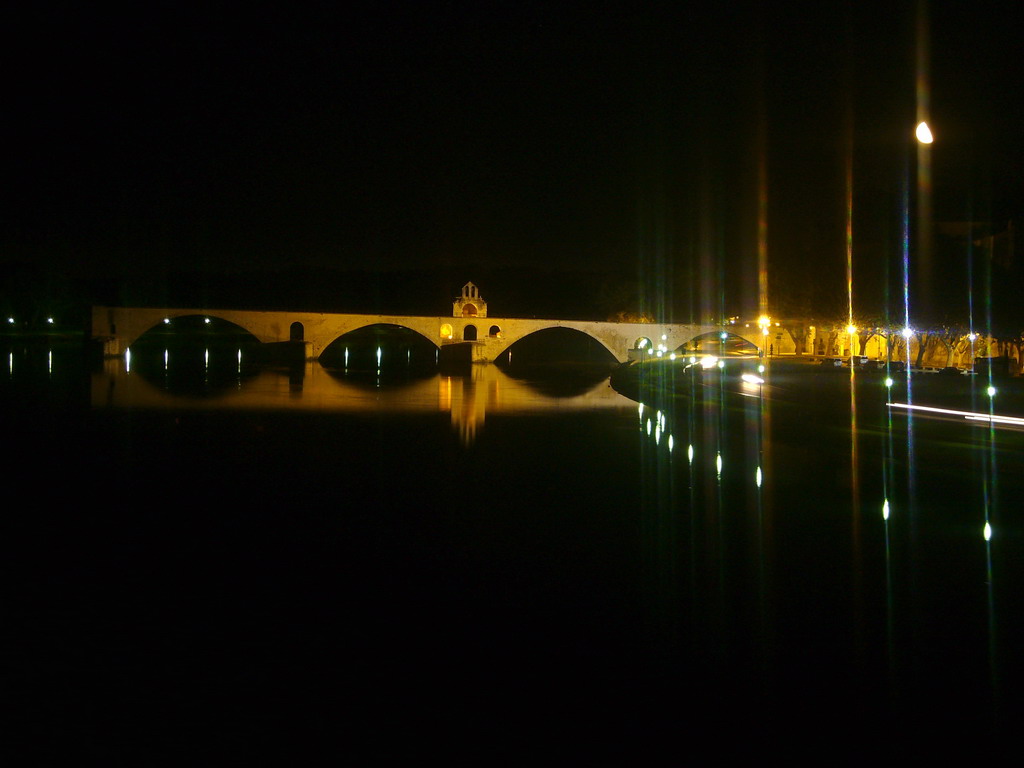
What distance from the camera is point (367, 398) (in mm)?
34062

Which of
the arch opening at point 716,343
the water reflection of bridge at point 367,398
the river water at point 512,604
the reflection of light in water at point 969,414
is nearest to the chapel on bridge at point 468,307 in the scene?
the arch opening at point 716,343

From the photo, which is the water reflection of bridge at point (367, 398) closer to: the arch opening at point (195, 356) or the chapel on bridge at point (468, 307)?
the arch opening at point (195, 356)


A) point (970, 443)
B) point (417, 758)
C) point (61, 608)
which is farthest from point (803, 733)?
point (970, 443)

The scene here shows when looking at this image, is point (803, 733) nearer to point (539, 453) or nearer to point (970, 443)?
point (539, 453)

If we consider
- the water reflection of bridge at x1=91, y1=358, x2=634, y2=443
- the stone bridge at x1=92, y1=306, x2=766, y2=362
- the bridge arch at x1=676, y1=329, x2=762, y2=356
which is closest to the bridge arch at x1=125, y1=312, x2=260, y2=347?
the stone bridge at x1=92, y1=306, x2=766, y2=362

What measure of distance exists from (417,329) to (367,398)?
2140 inches

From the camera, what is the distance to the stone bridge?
75.4 metres

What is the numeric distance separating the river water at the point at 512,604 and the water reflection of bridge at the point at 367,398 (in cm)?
768

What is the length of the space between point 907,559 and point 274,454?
11.4 metres

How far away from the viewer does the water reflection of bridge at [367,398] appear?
93.4 feet

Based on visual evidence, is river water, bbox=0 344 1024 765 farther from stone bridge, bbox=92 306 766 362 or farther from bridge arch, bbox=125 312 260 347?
bridge arch, bbox=125 312 260 347

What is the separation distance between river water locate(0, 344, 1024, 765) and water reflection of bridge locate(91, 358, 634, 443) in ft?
25.2

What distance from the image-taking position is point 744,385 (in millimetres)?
36469

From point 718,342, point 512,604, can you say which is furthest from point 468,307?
point 512,604
